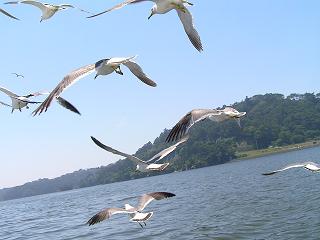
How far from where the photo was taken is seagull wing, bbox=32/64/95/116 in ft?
23.2

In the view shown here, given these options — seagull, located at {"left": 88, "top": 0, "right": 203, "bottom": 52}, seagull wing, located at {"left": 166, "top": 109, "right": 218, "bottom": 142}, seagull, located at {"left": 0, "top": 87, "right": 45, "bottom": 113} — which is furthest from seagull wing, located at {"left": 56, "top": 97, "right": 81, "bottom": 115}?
seagull, located at {"left": 88, "top": 0, "right": 203, "bottom": 52}

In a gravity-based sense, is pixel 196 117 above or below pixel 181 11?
below

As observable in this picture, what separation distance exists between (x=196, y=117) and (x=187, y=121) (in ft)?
0.57

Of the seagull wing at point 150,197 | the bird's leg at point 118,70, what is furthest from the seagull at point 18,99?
the seagull wing at point 150,197

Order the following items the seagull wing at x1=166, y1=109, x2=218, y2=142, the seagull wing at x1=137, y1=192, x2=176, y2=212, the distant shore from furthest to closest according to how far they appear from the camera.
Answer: the distant shore
the seagull wing at x1=137, y1=192, x2=176, y2=212
the seagull wing at x1=166, y1=109, x2=218, y2=142

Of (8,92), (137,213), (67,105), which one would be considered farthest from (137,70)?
→ (137,213)

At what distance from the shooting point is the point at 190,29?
8641mm

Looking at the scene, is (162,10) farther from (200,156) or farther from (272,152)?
(200,156)

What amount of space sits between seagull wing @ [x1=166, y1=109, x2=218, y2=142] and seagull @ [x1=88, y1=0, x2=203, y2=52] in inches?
39.0

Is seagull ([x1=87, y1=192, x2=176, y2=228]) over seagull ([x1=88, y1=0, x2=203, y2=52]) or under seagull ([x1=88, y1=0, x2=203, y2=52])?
under

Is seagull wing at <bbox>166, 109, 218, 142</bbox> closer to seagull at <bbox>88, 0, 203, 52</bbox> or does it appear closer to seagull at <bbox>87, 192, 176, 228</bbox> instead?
seagull at <bbox>88, 0, 203, 52</bbox>

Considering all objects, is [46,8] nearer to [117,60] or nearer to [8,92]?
[8,92]

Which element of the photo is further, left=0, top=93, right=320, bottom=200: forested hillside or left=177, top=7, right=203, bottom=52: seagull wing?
left=0, top=93, right=320, bottom=200: forested hillside

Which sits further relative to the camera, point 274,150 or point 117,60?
point 274,150
